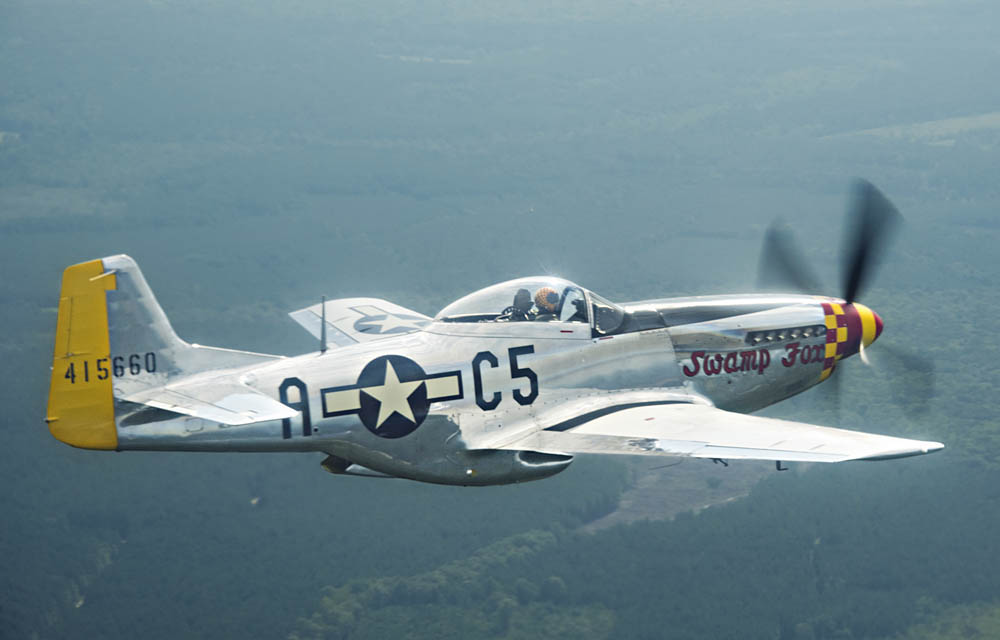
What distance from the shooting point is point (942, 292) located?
351 feet

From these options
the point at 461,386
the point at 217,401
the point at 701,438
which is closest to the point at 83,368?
the point at 217,401

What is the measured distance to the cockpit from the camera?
1619 cm

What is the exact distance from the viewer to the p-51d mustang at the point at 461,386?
576 inches

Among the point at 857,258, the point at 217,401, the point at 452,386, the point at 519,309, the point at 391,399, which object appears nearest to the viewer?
the point at 217,401

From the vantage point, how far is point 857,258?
19.2 m

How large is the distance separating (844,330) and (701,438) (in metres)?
5.01

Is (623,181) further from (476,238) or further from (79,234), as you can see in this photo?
(79,234)

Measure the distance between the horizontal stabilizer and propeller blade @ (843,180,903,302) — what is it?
10396 millimetres

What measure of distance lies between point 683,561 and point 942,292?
51.7m

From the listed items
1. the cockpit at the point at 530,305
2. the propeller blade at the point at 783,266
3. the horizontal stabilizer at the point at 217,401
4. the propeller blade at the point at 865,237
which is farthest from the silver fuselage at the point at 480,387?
the propeller blade at the point at 783,266

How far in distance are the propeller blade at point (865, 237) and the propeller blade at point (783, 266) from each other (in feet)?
3.41

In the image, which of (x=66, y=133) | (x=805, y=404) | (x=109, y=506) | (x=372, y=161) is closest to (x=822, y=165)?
(x=372, y=161)

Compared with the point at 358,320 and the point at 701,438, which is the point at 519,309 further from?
the point at 358,320

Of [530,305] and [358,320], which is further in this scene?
[358,320]
